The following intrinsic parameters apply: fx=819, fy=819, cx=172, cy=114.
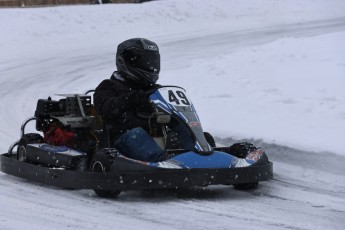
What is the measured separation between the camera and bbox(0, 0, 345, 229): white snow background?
18.7 ft

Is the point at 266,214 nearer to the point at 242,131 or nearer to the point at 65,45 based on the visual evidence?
the point at 242,131

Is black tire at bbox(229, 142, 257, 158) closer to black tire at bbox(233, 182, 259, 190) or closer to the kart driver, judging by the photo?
black tire at bbox(233, 182, 259, 190)

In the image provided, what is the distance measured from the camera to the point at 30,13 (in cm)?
1955

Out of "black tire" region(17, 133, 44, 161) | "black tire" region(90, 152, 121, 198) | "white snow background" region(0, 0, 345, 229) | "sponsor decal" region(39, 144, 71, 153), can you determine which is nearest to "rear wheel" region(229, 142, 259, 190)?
"white snow background" region(0, 0, 345, 229)

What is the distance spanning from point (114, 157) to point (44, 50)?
11.2 m

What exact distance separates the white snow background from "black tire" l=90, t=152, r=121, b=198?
0.08 metres

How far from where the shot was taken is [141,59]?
710 centimetres

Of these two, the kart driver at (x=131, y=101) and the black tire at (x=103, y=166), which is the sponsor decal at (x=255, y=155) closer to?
the kart driver at (x=131, y=101)

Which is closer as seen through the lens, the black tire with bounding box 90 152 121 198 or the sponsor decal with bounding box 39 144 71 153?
the black tire with bounding box 90 152 121 198

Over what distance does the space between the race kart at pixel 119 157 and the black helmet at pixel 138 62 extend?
42 centimetres

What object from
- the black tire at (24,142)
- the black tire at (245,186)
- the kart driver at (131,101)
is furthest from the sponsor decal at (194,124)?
the black tire at (24,142)

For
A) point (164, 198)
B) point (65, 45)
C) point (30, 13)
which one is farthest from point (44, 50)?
point (164, 198)

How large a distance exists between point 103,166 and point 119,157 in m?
0.14

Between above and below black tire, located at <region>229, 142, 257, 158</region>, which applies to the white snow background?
below
